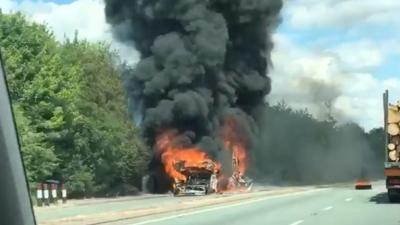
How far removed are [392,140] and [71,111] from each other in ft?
70.4

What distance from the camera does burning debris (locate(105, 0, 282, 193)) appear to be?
57.8 metres

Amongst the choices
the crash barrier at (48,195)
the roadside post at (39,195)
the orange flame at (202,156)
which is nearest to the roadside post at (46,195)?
the crash barrier at (48,195)

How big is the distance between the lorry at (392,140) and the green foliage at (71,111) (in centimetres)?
1354

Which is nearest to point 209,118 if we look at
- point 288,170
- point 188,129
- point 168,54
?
point 188,129

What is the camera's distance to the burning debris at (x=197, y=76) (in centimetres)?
5784

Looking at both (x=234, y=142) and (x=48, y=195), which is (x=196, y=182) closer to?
(x=234, y=142)

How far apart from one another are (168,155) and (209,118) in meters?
5.25

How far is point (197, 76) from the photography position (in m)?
59.8

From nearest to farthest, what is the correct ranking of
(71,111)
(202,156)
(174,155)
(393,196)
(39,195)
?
(393,196), (39,195), (71,111), (174,155), (202,156)

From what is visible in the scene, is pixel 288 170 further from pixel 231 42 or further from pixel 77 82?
pixel 77 82

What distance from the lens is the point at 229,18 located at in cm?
6312

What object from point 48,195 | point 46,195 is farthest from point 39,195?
point 48,195

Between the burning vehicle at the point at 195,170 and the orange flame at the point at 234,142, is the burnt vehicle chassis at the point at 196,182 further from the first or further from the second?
the orange flame at the point at 234,142

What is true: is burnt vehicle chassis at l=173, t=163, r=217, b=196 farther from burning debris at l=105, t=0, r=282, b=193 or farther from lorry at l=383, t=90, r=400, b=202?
lorry at l=383, t=90, r=400, b=202
